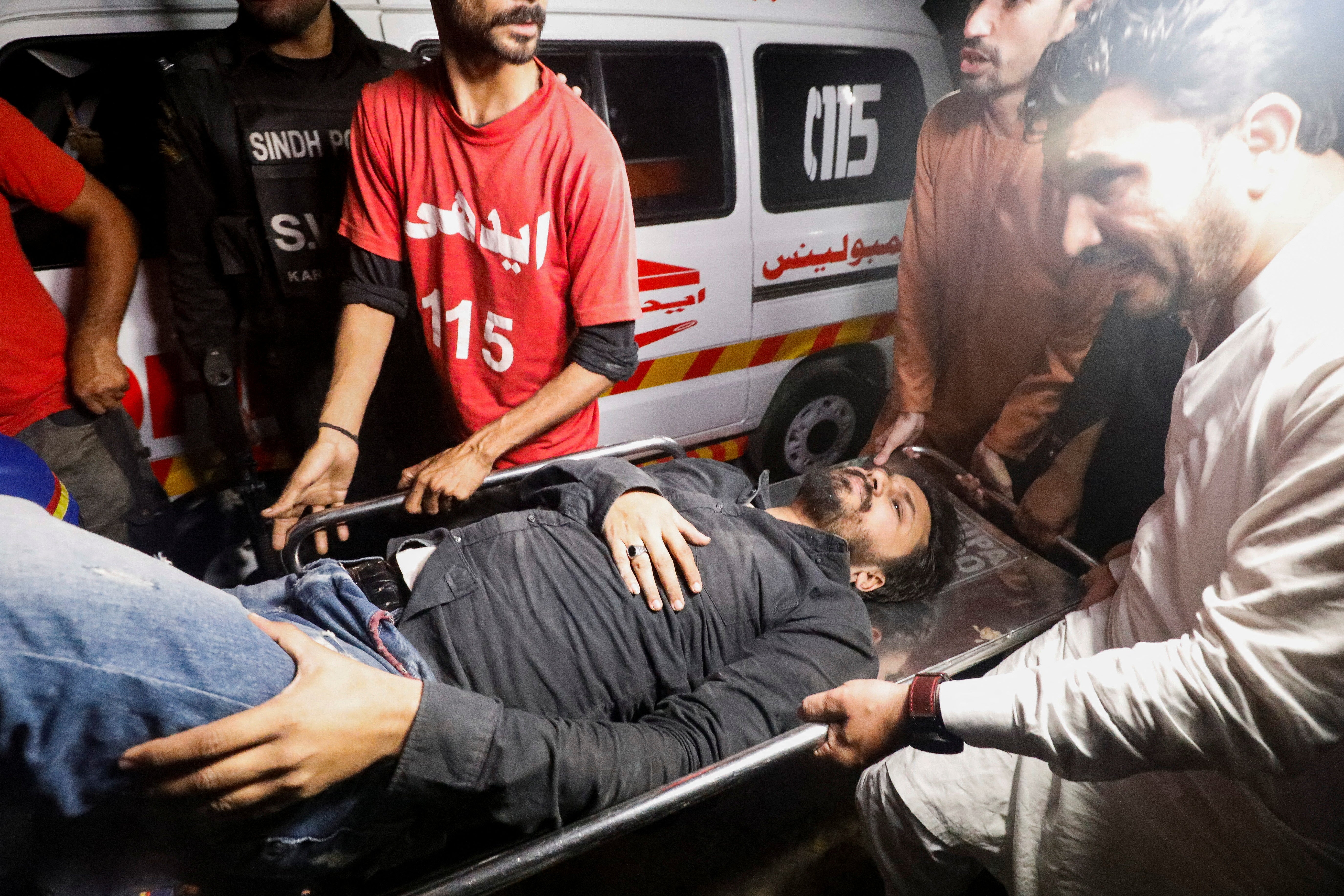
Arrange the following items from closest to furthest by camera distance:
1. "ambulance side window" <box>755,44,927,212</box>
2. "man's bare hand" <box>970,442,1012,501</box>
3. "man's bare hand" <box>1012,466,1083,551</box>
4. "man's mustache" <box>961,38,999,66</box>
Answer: "man's mustache" <box>961,38,999,66</box> < "man's bare hand" <box>1012,466,1083,551</box> < "man's bare hand" <box>970,442,1012,501</box> < "ambulance side window" <box>755,44,927,212</box>

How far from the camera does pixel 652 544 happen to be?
4.65ft

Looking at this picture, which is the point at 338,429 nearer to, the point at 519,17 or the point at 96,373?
the point at 96,373

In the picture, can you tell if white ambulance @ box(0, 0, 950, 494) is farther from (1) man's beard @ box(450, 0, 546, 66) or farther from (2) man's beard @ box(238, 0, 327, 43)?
(1) man's beard @ box(450, 0, 546, 66)

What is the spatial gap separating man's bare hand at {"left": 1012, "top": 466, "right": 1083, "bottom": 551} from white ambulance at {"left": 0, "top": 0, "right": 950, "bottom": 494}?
3.46 feet

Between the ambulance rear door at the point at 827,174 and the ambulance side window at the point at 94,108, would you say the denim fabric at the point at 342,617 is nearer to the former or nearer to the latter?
the ambulance side window at the point at 94,108

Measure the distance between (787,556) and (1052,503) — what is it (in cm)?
89

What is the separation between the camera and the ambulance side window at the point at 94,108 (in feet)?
5.24

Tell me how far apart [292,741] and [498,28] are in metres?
1.37

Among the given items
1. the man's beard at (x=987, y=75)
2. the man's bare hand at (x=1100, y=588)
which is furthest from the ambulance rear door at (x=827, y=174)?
the man's bare hand at (x=1100, y=588)

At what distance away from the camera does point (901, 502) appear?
6.03 feet

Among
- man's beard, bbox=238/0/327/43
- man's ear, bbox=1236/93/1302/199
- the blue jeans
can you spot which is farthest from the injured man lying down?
man's beard, bbox=238/0/327/43

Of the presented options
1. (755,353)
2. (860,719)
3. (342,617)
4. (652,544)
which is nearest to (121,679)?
(342,617)

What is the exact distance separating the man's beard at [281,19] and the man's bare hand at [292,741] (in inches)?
55.6

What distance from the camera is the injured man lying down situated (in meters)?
0.81
